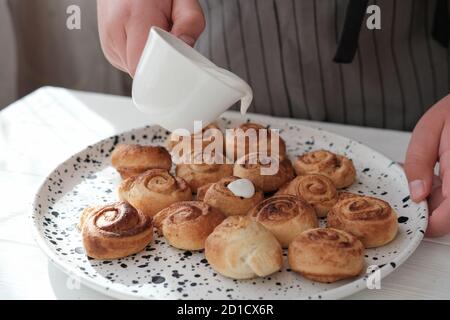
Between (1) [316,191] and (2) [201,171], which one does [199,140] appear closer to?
(2) [201,171]

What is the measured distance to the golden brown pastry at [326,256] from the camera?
1013 millimetres

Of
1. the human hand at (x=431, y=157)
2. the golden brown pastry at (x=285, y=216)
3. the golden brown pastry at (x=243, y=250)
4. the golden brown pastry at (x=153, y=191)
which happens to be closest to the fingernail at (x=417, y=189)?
the human hand at (x=431, y=157)

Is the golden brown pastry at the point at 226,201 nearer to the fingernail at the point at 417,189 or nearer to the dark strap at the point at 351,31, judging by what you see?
the fingernail at the point at 417,189

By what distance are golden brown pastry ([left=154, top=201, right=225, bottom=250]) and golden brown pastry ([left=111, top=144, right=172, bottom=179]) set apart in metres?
0.20

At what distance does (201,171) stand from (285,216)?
271 millimetres

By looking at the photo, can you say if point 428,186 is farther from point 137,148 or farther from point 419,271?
point 137,148

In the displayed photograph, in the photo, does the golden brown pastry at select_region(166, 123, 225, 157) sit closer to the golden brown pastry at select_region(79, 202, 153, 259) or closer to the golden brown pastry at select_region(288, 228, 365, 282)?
the golden brown pastry at select_region(79, 202, 153, 259)

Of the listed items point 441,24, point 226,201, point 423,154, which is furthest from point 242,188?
point 441,24

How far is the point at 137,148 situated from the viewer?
139 centimetres

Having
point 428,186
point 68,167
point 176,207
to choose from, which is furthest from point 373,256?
point 68,167

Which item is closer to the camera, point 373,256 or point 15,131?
point 373,256

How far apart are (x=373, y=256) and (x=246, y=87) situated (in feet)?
1.20

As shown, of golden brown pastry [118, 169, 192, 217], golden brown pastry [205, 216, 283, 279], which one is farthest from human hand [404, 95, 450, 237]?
golden brown pastry [118, 169, 192, 217]

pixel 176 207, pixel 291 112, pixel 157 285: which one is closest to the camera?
pixel 157 285
